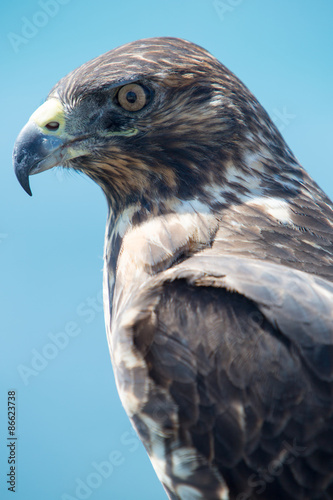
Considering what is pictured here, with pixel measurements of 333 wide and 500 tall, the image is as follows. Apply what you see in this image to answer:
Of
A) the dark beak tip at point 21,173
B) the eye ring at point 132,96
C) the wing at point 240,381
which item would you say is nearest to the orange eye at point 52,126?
the dark beak tip at point 21,173

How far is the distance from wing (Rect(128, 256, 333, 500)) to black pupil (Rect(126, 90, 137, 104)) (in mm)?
944

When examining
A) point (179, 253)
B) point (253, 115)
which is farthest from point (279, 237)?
point (253, 115)

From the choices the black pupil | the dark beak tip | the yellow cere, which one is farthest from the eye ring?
the dark beak tip

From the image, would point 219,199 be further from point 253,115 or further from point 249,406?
point 249,406

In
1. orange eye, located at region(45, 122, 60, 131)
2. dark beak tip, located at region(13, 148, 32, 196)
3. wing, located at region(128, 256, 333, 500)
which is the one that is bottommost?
wing, located at region(128, 256, 333, 500)

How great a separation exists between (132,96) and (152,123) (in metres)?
0.17

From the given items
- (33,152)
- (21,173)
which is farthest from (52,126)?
(21,173)

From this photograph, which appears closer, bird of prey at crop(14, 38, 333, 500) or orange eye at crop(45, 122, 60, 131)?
bird of prey at crop(14, 38, 333, 500)

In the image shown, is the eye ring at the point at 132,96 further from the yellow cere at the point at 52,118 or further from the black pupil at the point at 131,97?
the yellow cere at the point at 52,118

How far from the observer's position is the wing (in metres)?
2.57

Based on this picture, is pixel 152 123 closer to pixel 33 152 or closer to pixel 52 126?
pixel 52 126

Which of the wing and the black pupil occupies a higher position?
the black pupil

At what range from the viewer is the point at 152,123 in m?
3.29

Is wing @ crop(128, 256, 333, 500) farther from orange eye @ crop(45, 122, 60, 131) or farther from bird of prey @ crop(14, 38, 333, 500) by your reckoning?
orange eye @ crop(45, 122, 60, 131)
